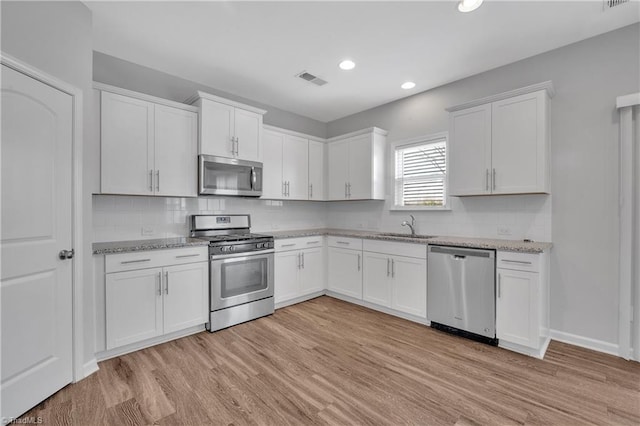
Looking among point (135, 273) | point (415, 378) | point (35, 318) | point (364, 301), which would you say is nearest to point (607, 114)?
point (415, 378)

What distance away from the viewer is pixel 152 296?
2.74m

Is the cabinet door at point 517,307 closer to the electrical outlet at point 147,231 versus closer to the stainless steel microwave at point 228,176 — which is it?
the stainless steel microwave at point 228,176

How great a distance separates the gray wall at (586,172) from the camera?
2.62m

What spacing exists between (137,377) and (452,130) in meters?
3.87

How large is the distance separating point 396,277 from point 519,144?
193 centimetres

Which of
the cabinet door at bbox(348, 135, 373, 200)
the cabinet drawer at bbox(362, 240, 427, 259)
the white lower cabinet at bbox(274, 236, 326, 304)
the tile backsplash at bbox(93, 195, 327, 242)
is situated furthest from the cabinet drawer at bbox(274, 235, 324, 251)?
the cabinet door at bbox(348, 135, 373, 200)

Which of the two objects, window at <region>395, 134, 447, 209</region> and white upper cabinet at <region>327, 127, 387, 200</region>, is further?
white upper cabinet at <region>327, 127, 387, 200</region>

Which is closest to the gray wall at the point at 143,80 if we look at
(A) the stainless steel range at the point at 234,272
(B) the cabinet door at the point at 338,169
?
(B) the cabinet door at the point at 338,169

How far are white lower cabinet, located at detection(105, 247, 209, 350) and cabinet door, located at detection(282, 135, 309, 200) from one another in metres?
1.79

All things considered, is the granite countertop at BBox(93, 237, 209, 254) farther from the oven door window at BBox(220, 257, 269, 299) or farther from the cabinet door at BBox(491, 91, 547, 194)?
the cabinet door at BBox(491, 91, 547, 194)

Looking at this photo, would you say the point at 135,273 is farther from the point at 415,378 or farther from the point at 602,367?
the point at 602,367

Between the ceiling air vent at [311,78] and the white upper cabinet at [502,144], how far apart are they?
5.38 feet

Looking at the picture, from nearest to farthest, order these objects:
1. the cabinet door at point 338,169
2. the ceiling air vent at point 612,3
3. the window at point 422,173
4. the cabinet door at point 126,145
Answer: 1. the ceiling air vent at point 612,3
2. the cabinet door at point 126,145
3. the window at point 422,173
4. the cabinet door at point 338,169

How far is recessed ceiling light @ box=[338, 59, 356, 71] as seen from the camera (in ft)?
10.5
